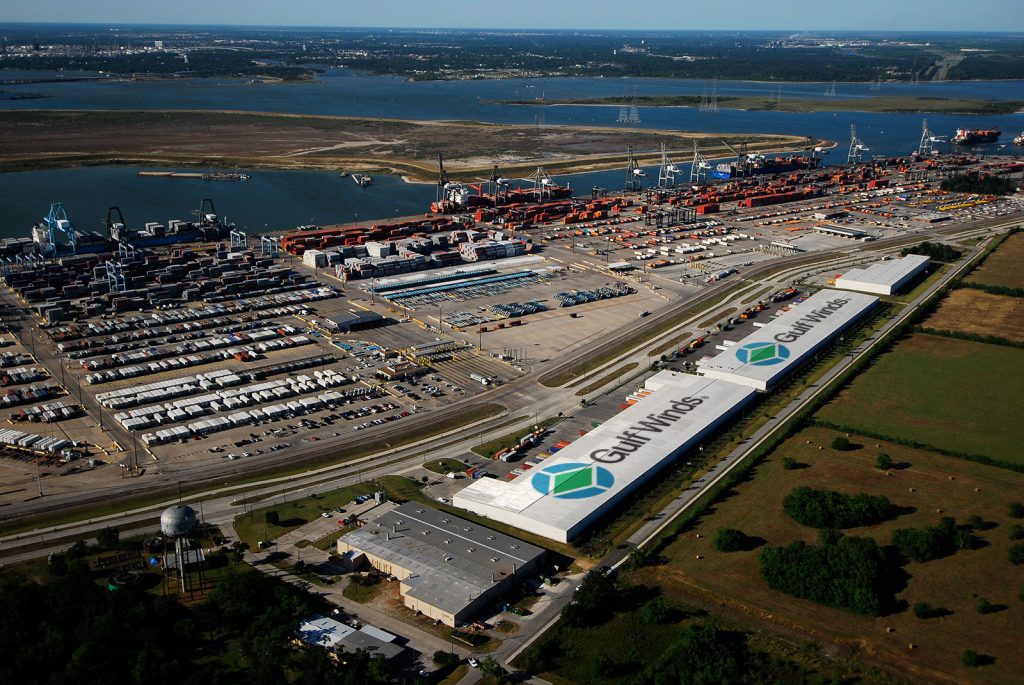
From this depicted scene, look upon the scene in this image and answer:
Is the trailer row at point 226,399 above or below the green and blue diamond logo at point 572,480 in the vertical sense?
below

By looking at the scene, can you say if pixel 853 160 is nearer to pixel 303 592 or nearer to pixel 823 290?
pixel 823 290

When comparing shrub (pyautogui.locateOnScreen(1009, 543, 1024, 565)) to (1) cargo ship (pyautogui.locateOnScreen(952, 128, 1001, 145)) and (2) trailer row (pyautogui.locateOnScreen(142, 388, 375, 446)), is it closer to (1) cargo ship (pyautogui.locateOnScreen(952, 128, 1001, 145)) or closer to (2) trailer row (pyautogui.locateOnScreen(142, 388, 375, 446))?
(2) trailer row (pyautogui.locateOnScreen(142, 388, 375, 446))

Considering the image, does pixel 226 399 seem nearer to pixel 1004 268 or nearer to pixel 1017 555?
pixel 1017 555

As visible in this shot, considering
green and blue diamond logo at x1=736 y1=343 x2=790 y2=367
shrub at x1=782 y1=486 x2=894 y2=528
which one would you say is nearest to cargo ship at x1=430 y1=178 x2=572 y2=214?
green and blue diamond logo at x1=736 y1=343 x2=790 y2=367

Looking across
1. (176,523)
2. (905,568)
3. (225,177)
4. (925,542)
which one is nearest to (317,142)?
(225,177)

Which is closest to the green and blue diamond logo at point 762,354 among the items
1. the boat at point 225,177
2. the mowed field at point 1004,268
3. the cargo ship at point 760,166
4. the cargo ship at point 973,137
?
the mowed field at point 1004,268

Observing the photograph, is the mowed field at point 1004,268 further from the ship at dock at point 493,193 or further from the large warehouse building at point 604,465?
the ship at dock at point 493,193
